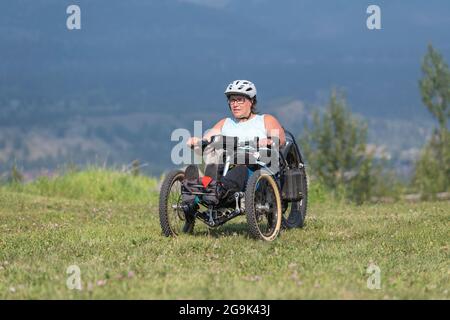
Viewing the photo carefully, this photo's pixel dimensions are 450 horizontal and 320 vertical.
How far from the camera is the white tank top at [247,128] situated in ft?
40.6

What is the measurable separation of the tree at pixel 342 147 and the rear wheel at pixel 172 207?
57834 mm

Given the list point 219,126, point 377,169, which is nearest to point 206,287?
point 219,126

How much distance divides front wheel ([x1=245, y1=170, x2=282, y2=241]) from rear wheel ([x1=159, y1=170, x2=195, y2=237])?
109 centimetres

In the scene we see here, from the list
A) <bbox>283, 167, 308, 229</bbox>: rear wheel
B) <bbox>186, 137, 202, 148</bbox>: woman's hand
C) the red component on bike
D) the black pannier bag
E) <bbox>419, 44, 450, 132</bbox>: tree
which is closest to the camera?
the red component on bike

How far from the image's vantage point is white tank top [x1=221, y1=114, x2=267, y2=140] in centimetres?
1238

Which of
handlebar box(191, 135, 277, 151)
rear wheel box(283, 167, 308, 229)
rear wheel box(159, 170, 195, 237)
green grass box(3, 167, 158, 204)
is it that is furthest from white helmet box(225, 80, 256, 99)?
green grass box(3, 167, 158, 204)

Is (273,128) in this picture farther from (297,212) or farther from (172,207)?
(297,212)

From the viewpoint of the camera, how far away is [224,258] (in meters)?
10.2

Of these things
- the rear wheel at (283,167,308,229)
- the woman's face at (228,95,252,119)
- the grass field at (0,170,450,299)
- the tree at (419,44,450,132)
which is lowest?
the grass field at (0,170,450,299)

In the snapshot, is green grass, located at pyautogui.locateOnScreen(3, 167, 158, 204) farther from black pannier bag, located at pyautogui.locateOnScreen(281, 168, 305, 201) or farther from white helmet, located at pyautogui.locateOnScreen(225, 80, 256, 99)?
white helmet, located at pyautogui.locateOnScreen(225, 80, 256, 99)
